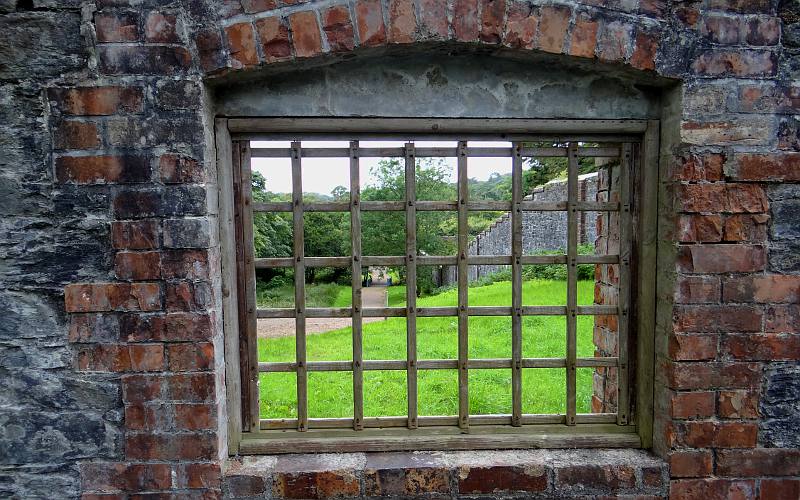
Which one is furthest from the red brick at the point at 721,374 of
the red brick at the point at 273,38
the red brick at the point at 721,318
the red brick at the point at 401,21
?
the red brick at the point at 273,38

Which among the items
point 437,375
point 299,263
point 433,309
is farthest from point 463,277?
point 437,375

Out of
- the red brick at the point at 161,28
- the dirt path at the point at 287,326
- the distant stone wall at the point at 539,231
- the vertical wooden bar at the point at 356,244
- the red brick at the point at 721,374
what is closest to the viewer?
the red brick at the point at 161,28

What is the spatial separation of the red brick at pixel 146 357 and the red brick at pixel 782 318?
8.24 ft

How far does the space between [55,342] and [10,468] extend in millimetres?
562

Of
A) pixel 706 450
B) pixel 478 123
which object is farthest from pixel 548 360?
pixel 478 123

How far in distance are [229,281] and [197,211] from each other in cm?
35

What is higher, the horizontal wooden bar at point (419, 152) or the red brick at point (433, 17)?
the red brick at point (433, 17)

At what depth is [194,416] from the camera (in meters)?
2.09

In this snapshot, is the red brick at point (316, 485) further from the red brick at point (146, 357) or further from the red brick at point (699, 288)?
the red brick at point (699, 288)

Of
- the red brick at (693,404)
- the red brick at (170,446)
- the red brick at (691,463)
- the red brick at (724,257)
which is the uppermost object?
the red brick at (724,257)

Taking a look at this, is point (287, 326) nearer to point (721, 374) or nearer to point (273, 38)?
point (273, 38)

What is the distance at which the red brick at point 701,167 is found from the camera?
209 cm

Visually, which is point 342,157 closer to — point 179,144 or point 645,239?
point 179,144

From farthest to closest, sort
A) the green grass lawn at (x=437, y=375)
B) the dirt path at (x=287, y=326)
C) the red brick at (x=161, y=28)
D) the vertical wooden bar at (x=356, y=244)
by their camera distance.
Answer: the dirt path at (x=287, y=326), the green grass lawn at (x=437, y=375), the vertical wooden bar at (x=356, y=244), the red brick at (x=161, y=28)
